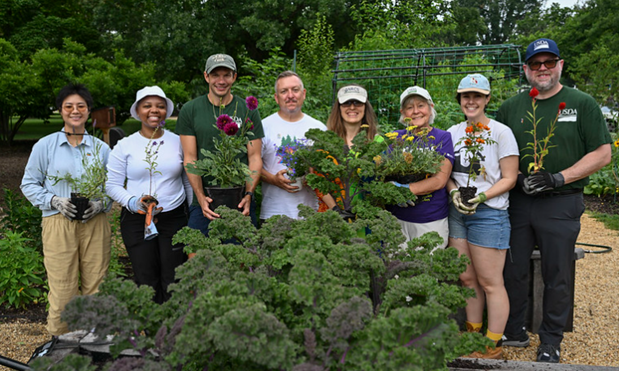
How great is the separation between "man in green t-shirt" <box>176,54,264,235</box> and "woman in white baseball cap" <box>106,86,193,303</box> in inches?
5.0

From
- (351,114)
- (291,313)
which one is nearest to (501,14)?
(351,114)

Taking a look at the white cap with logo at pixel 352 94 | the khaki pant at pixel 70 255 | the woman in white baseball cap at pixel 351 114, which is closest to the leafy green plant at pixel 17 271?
the khaki pant at pixel 70 255

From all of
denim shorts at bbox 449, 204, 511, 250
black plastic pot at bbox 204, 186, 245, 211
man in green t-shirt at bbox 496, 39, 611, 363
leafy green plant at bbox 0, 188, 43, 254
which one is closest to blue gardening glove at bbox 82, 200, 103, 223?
black plastic pot at bbox 204, 186, 245, 211

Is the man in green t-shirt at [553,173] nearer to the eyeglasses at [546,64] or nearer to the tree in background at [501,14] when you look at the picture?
the eyeglasses at [546,64]

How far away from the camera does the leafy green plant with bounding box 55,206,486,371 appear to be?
1.41 meters

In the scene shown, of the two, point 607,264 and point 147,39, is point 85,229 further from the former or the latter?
point 147,39

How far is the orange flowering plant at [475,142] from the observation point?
279cm

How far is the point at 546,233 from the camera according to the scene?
3.06m

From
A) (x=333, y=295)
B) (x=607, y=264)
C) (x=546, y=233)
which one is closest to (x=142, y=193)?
(x=333, y=295)

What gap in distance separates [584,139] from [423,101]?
104 cm

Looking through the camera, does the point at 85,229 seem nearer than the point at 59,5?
Yes

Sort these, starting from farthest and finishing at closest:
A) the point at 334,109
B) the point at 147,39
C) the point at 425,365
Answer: the point at 147,39 → the point at 334,109 → the point at 425,365

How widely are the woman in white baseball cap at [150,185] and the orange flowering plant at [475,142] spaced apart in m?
1.85

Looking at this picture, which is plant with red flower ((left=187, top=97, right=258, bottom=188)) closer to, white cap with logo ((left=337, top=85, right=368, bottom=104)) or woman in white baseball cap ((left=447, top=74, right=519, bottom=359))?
white cap with logo ((left=337, top=85, right=368, bottom=104))
